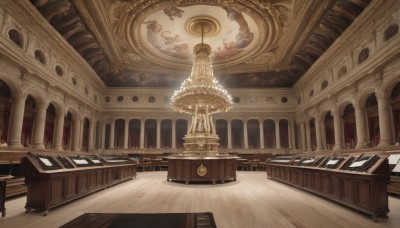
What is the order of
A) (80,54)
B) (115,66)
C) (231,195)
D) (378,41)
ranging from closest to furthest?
(231,195) → (378,41) → (80,54) → (115,66)

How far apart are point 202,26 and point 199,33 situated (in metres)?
0.75

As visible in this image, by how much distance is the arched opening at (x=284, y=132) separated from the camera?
22337 millimetres

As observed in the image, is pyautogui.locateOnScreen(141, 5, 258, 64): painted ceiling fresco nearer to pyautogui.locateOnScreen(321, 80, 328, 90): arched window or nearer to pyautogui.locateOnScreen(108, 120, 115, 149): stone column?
pyautogui.locateOnScreen(321, 80, 328, 90): arched window

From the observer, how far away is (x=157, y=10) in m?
12.2

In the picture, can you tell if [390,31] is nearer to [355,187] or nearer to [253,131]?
[355,187]

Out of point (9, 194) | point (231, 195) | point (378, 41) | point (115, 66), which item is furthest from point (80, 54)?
point (378, 41)

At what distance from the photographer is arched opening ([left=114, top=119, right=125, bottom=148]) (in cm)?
2216

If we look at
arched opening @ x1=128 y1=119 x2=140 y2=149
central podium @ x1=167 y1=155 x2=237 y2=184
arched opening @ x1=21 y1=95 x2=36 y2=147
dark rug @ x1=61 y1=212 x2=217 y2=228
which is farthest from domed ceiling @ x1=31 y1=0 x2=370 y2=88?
dark rug @ x1=61 y1=212 x2=217 y2=228

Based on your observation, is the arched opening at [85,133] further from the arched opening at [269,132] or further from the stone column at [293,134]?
the stone column at [293,134]

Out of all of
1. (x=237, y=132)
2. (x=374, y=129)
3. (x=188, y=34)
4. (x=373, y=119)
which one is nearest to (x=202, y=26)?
(x=188, y=34)

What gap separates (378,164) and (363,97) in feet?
28.6

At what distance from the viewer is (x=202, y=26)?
13648mm

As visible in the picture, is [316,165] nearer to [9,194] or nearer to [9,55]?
[9,194]

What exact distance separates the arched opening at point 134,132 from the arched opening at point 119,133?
69 centimetres
